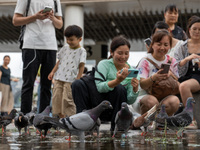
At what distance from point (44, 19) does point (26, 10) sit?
Answer: 358 millimetres

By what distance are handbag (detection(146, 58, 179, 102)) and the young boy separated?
153 cm

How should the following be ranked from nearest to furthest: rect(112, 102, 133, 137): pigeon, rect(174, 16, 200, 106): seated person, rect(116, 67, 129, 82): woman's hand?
rect(112, 102, 133, 137): pigeon
rect(116, 67, 129, 82): woman's hand
rect(174, 16, 200, 106): seated person

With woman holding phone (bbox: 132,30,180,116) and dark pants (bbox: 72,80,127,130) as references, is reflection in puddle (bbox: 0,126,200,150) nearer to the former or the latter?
dark pants (bbox: 72,80,127,130)

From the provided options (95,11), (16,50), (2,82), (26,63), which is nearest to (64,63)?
(26,63)

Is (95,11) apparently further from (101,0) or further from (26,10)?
(26,10)

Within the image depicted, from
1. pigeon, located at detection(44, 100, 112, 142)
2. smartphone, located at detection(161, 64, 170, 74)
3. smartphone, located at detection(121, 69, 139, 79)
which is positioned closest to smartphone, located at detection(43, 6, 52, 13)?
smartphone, located at detection(121, 69, 139, 79)

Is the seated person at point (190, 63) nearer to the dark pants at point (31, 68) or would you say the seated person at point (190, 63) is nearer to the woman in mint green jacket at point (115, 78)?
the woman in mint green jacket at point (115, 78)

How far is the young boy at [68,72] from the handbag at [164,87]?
1528 mm

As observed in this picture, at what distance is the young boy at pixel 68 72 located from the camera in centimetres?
632

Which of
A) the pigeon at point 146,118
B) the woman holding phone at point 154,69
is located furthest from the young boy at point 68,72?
the pigeon at point 146,118

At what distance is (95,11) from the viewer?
12.9m

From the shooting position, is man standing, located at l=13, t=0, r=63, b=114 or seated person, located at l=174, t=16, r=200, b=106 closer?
man standing, located at l=13, t=0, r=63, b=114

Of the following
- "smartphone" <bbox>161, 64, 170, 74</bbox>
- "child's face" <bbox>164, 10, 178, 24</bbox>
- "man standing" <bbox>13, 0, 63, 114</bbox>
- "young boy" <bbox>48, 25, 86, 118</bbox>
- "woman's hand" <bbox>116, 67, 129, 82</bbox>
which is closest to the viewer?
"woman's hand" <bbox>116, 67, 129, 82</bbox>

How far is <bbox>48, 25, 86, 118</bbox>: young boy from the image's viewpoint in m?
6.32
